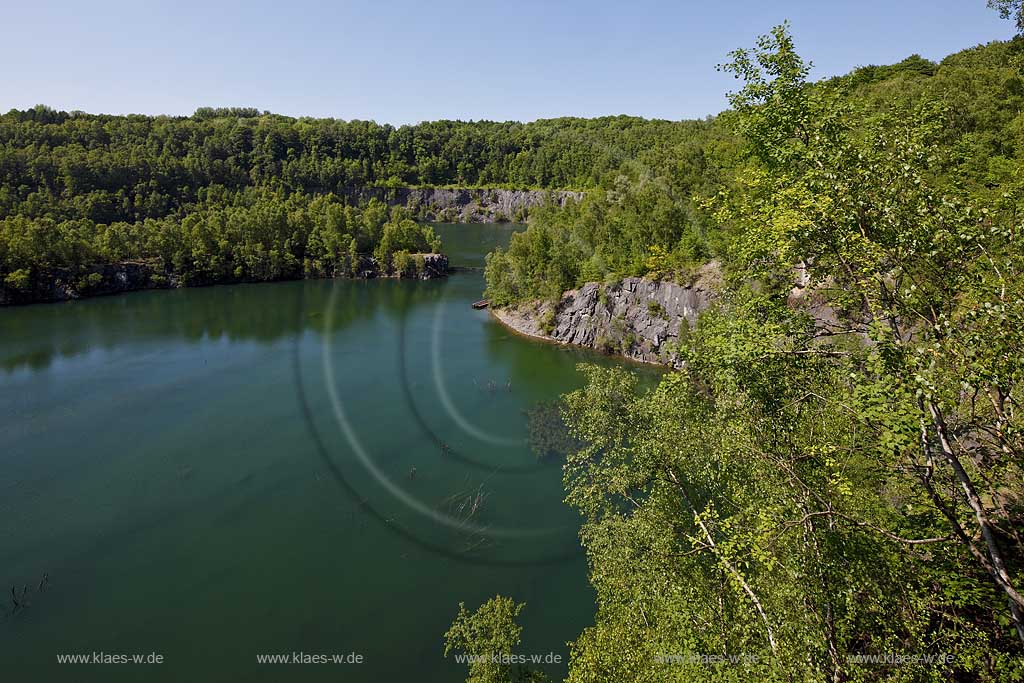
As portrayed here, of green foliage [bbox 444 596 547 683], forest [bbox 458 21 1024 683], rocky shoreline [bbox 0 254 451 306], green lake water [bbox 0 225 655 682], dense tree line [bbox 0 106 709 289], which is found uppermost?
dense tree line [bbox 0 106 709 289]

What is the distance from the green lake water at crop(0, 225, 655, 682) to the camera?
40.4ft

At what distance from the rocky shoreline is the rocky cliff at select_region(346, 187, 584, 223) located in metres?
53.0

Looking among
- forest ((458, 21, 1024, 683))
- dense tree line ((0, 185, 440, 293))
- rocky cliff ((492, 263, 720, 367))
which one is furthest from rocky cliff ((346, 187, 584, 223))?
forest ((458, 21, 1024, 683))

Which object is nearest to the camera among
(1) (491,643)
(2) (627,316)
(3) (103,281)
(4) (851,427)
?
(4) (851,427)

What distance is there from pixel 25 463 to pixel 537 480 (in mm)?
18313

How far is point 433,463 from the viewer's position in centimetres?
1967

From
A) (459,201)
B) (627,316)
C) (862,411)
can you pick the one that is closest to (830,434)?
(862,411)

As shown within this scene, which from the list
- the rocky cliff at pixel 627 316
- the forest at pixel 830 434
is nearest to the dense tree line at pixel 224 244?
the rocky cliff at pixel 627 316

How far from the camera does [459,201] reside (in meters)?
111

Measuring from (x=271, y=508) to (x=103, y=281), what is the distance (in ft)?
136

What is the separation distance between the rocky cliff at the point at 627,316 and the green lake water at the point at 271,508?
98.9 inches

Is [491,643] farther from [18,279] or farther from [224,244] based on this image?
[224,244]

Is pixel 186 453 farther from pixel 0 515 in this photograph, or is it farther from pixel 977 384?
pixel 977 384

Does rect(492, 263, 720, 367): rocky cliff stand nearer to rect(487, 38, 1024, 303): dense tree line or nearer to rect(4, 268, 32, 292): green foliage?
rect(487, 38, 1024, 303): dense tree line
